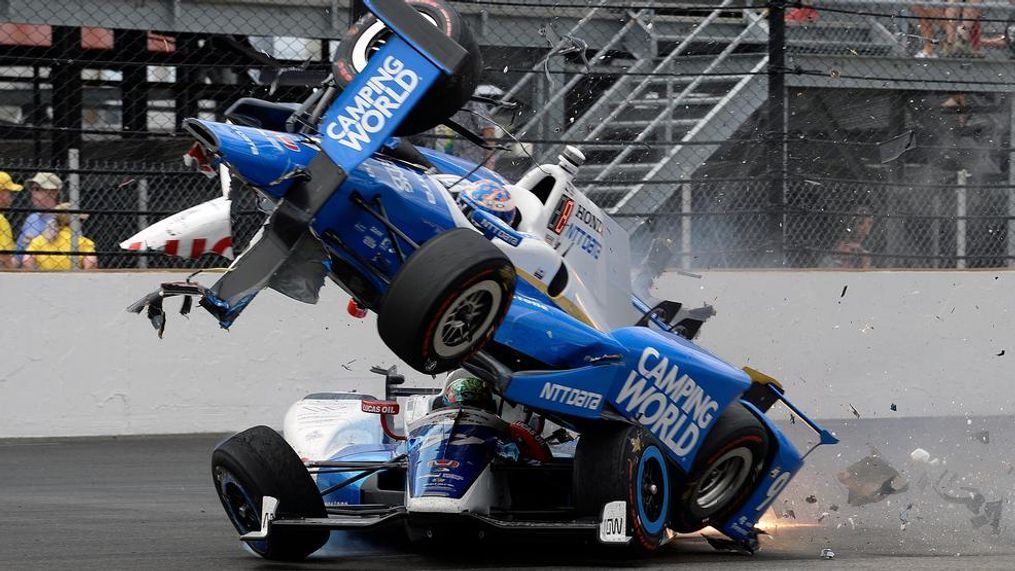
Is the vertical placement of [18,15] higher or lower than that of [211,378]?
higher

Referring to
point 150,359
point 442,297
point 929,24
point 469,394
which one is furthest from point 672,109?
point 442,297

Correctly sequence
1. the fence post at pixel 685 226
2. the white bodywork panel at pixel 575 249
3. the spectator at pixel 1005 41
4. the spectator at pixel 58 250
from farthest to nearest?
1. the spectator at pixel 1005 41
2. the fence post at pixel 685 226
3. the spectator at pixel 58 250
4. the white bodywork panel at pixel 575 249

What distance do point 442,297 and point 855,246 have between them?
690 cm

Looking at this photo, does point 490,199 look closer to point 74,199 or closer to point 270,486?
point 270,486

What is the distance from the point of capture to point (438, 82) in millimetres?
5242

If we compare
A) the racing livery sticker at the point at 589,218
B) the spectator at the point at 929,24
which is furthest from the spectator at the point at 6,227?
the spectator at the point at 929,24

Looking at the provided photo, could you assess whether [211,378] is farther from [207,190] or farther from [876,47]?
[876,47]

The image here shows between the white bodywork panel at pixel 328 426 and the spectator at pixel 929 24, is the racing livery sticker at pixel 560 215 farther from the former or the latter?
the spectator at pixel 929 24

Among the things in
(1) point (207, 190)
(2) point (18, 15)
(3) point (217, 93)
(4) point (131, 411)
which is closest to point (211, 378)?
(4) point (131, 411)

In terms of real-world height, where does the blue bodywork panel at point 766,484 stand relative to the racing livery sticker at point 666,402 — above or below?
below

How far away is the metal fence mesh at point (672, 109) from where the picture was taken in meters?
9.95

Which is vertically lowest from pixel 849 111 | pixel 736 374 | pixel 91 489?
pixel 91 489

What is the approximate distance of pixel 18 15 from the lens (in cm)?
1006

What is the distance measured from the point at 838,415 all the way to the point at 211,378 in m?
4.53
